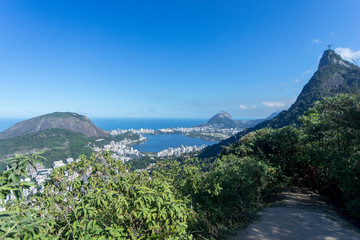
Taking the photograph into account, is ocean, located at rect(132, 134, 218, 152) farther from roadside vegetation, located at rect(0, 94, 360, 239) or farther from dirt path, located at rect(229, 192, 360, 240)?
dirt path, located at rect(229, 192, 360, 240)

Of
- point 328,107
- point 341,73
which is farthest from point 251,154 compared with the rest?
point 341,73

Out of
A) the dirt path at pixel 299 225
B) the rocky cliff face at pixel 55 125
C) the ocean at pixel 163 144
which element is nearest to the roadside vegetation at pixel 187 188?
the dirt path at pixel 299 225

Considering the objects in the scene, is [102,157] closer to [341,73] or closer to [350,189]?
[350,189]

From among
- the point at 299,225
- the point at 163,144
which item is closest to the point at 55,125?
the point at 163,144

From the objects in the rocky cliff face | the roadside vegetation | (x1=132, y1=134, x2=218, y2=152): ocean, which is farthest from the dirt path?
the rocky cliff face

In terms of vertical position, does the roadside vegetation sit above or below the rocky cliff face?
above

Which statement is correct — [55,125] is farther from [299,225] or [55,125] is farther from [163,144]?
[299,225]
